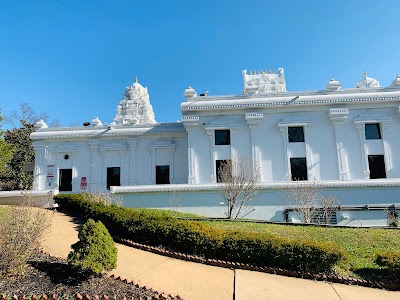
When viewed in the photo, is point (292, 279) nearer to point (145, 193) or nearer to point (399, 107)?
point (145, 193)

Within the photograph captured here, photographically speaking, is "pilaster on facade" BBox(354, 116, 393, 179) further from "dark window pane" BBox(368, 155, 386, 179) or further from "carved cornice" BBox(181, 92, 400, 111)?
"carved cornice" BBox(181, 92, 400, 111)

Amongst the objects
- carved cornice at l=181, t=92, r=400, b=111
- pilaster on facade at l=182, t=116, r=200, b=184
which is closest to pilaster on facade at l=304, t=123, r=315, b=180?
carved cornice at l=181, t=92, r=400, b=111

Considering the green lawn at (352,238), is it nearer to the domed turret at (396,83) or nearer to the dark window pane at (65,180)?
the domed turret at (396,83)

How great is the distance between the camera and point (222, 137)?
68.3ft

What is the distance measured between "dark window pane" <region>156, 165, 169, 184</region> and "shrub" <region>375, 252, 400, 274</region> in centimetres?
1646

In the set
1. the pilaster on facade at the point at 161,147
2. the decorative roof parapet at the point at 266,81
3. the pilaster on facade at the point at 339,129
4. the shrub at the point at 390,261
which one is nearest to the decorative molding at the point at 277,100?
the pilaster on facade at the point at 339,129

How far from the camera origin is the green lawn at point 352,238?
7473mm

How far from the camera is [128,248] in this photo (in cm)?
877

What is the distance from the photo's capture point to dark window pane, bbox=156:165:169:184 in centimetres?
2236

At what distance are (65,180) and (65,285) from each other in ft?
61.5

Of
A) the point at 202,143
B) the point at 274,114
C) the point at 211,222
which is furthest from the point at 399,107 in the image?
the point at 211,222

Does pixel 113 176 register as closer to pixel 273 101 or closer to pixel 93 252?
pixel 273 101

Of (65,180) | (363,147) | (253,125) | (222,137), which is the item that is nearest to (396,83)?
(363,147)

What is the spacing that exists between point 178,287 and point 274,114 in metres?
16.3
